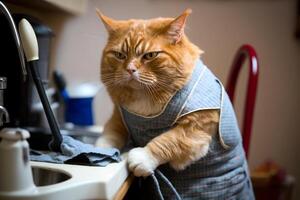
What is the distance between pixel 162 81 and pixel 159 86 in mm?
16

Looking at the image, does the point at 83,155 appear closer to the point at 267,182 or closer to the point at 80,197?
the point at 80,197

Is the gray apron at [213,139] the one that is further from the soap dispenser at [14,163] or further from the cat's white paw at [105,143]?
the soap dispenser at [14,163]

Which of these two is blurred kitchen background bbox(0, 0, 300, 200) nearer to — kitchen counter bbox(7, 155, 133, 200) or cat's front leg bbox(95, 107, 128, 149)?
cat's front leg bbox(95, 107, 128, 149)

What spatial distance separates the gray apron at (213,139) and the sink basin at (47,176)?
25 centimetres

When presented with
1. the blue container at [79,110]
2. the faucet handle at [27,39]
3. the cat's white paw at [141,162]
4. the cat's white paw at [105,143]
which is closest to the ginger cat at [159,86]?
the cat's white paw at [141,162]

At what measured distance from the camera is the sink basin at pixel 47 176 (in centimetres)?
88

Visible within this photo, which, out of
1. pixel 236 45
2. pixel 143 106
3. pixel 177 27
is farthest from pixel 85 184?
pixel 236 45

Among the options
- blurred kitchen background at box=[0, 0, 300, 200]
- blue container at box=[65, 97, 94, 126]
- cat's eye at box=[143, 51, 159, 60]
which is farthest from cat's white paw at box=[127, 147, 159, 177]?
blurred kitchen background at box=[0, 0, 300, 200]

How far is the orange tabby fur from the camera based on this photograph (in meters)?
0.95

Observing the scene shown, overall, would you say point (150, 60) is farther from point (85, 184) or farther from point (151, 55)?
point (85, 184)

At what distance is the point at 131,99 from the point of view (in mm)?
1015

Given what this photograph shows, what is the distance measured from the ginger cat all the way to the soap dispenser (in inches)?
11.3

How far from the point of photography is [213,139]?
3.28 ft

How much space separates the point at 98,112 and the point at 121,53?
85 centimetres
